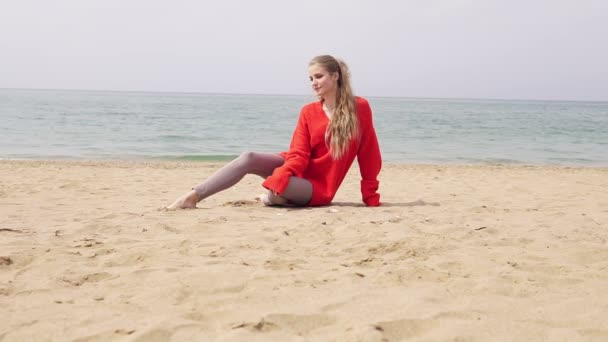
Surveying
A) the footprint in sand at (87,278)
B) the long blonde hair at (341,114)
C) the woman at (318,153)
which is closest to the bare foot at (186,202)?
the woman at (318,153)

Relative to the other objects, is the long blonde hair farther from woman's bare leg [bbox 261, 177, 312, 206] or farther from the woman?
woman's bare leg [bbox 261, 177, 312, 206]

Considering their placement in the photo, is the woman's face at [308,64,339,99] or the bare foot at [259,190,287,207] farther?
the bare foot at [259,190,287,207]

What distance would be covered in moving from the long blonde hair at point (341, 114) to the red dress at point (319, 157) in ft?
0.23

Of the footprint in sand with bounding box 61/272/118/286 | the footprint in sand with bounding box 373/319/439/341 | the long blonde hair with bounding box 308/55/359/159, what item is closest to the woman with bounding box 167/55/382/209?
the long blonde hair with bounding box 308/55/359/159

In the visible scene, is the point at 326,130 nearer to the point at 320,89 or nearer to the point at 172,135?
the point at 320,89

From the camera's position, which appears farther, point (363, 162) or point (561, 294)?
point (363, 162)

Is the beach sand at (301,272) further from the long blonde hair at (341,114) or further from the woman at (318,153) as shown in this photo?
the long blonde hair at (341,114)

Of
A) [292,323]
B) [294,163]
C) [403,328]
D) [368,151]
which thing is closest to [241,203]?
[294,163]

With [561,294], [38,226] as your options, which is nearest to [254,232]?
[38,226]

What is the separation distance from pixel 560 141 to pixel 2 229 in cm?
1887

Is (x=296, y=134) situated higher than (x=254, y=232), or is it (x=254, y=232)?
(x=296, y=134)

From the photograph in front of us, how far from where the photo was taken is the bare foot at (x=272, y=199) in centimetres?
488

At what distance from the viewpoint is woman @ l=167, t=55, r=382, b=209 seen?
4648mm

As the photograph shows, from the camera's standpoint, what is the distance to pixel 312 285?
8.56ft
